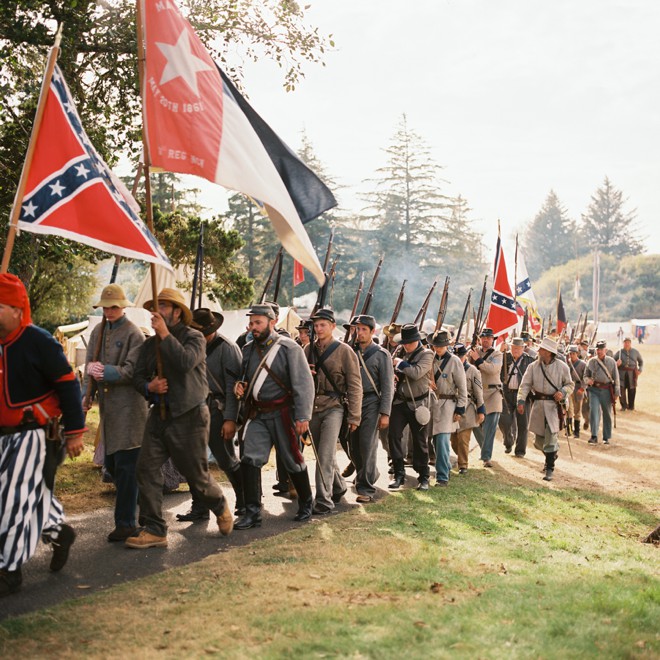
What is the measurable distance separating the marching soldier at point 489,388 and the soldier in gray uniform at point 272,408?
244 inches

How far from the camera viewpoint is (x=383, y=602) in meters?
5.46

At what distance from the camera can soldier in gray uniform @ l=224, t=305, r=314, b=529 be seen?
26.3ft

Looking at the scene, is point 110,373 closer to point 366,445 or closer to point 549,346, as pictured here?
point 366,445

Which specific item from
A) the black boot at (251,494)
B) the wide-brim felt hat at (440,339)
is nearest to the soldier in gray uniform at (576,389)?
the wide-brim felt hat at (440,339)

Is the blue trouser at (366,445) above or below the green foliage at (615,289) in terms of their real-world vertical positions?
below

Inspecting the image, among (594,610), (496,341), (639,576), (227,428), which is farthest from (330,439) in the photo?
(496,341)

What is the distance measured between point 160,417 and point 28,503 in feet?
5.37

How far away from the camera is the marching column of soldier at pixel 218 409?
5.61m

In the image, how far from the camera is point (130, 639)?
4.68m

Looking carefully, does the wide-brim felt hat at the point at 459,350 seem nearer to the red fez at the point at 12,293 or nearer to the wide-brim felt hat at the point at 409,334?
the wide-brim felt hat at the point at 409,334

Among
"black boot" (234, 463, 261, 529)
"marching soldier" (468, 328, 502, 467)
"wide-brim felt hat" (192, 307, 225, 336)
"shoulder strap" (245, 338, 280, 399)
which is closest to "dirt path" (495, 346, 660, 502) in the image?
"marching soldier" (468, 328, 502, 467)

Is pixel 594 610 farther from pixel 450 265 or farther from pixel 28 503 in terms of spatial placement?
pixel 450 265

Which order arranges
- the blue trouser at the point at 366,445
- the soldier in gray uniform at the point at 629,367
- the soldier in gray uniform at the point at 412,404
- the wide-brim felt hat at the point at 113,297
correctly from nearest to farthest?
the wide-brim felt hat at the point at 113,297 < the blue trouser at the point at 366,445 < the soldier in gray uniform at the point at 412,404 < the soldier in gray uniform at the point at 629,367

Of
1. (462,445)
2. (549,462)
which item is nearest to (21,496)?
(462,445)
